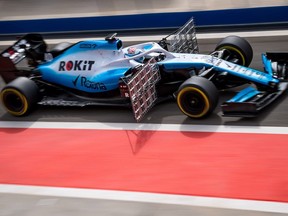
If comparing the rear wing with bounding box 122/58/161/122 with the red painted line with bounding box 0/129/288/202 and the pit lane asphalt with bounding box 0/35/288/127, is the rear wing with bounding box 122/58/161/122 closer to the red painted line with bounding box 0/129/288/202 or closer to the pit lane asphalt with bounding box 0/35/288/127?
the pit lane asphalt with bounding box 0/35/288/127

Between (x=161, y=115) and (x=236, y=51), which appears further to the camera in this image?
(x=236, y=51)

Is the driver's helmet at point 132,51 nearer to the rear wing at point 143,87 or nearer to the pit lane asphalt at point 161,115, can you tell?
the rear wing at point 143,87

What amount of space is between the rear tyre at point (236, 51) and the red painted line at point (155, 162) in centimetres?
197

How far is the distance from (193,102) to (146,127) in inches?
33.8

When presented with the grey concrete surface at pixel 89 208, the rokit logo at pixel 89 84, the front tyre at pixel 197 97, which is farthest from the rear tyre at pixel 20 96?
the front tyre at pixel 197 97

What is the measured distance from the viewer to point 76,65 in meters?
8.15

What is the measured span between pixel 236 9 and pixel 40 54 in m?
4.75

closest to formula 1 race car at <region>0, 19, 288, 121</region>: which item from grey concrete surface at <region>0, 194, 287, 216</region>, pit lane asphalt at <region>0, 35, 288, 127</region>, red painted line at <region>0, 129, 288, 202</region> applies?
pit lane asphalt at <region>0, 35, 288, 127</region>

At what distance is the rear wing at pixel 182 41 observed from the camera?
8.31 meters

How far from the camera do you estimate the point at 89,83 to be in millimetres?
7996

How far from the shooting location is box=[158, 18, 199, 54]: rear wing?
27.3ft

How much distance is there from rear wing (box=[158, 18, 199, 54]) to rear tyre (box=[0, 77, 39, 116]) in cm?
242

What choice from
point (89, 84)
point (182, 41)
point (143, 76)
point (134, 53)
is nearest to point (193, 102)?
point (143, 76)

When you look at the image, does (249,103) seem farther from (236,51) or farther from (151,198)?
(151,198)
